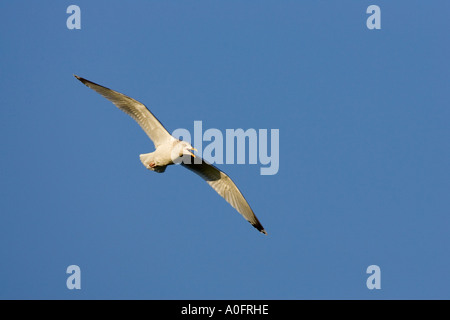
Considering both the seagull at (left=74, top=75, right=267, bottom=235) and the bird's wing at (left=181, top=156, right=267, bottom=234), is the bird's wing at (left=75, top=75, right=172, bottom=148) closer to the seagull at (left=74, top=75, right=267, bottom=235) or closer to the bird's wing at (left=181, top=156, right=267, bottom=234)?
the seagull at (left=74, top=75, right=267, bottom=235)

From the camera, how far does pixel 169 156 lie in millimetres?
10633

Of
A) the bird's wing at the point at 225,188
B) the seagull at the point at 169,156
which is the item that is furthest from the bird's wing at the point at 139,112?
the bird's wing at the point at 225,188

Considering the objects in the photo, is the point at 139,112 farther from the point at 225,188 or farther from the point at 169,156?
the point at 225,188

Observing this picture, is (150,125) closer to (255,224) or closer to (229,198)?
(229,198)

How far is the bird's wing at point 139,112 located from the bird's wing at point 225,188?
3.00 feet

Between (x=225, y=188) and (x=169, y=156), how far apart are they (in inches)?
58.5

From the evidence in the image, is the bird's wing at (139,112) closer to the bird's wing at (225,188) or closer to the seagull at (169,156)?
the seagull at (169,156)

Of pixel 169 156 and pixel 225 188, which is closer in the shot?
pixel 169 156

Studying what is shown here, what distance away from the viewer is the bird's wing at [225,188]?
11.5m

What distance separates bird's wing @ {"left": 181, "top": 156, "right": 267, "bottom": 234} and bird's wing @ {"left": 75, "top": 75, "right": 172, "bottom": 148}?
0.92m

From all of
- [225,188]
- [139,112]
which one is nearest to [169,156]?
[139,112]

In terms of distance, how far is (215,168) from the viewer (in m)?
11.3
